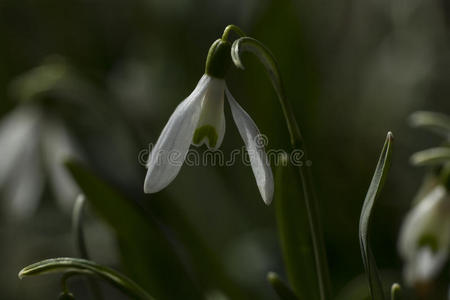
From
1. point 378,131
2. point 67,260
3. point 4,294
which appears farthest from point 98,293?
point 378,131

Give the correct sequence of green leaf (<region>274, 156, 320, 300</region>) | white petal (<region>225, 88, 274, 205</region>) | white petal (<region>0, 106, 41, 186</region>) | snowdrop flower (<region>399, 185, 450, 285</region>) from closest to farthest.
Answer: white petal (<region>225, 88, 274, 205</region>) < green leaf (<region>274, 156, 320, 300</region>) < snowdrop flower (<region>399, 185, 450, 285</region>) < white petal (<region>0, 106, 41, 186</region>)

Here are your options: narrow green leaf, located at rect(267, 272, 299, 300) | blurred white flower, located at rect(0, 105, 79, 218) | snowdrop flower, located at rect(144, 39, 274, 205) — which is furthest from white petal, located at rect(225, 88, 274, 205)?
blurred white flower, located at rect(0, 105, 79, 218)

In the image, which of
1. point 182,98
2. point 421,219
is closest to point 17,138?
point 182,98

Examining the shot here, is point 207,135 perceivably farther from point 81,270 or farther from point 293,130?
point 81,270

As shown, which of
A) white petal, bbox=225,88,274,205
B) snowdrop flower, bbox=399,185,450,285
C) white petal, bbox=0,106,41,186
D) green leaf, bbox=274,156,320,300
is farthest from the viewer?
white petal, bbox=0,106,41,186

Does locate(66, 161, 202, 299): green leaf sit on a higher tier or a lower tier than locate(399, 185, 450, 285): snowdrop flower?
higher

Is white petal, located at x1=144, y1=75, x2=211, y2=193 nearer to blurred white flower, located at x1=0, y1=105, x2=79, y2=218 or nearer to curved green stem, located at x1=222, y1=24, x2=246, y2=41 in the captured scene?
curved green stem, located at x1=222, y1=24, x2=246, y2=41
